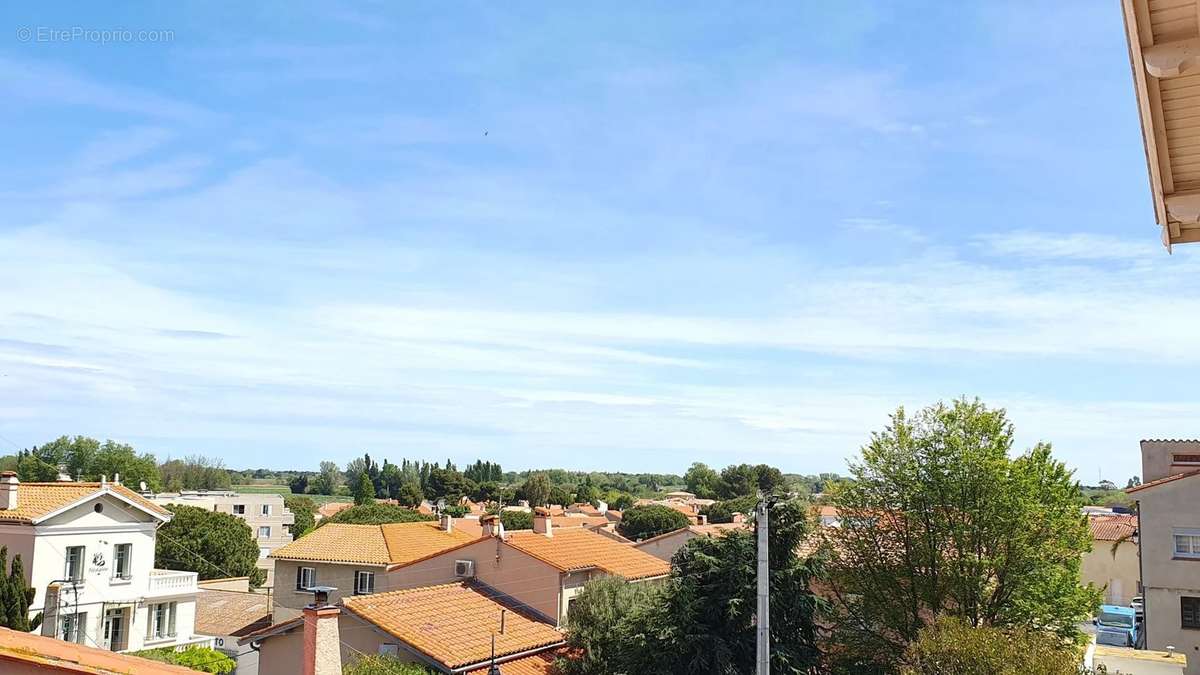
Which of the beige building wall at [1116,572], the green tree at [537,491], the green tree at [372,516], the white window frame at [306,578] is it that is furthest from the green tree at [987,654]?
the green tree at [537,491]

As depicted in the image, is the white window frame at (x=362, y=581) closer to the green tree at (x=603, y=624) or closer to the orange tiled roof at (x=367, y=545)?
the orange tiled roof at (x=367, y=545)

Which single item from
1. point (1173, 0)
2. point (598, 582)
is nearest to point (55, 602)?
point (598, 582)

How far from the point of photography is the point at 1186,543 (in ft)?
102

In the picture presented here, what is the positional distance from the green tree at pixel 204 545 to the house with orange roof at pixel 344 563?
2389cm

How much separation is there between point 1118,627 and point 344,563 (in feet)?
114

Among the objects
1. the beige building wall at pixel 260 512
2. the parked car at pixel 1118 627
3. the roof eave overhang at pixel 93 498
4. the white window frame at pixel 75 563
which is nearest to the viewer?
the roof eave overhang at pixel 93 498

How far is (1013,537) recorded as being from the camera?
24.7 meters

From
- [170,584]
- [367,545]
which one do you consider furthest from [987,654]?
[170,584]

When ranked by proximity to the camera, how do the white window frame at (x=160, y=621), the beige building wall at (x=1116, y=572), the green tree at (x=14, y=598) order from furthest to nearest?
the beige building wall at (x=1116, y=572) < the white window frame at (x=160, y=621) < the green tree at (x=14, y=598)

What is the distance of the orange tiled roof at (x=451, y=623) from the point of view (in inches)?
1085

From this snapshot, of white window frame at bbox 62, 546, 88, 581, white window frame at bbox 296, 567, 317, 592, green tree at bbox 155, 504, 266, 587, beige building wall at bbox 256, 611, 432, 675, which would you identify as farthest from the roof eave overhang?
green tree at bbox 155, 504, 266, 587

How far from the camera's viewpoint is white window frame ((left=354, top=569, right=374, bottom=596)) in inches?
1606

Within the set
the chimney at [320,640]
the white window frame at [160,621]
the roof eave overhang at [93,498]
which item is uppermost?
the roof eave overhang at [93,498]

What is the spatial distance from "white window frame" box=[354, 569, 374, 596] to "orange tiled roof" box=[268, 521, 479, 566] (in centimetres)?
54
